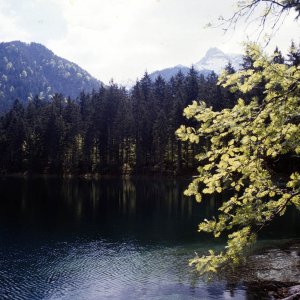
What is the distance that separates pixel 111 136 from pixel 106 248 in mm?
82392

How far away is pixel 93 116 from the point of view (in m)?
118

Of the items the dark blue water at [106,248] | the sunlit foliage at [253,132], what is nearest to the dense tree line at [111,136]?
→ the dark blue water at [106,248]

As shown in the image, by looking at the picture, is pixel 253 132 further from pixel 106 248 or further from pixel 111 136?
pixel 111 136

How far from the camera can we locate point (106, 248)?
102 ft

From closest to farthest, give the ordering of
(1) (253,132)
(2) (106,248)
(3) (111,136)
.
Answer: (1) (253,132) < (2) (106,248) < (3) (111,136)

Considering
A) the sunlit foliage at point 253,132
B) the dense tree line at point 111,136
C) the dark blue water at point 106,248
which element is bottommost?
the dark blue water at point 106,248

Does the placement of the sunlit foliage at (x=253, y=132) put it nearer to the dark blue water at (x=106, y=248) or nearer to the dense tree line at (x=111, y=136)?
the dark blue water at (x=106, y=248)

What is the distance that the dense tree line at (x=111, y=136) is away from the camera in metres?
101

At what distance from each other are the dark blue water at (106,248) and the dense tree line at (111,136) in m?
43.4

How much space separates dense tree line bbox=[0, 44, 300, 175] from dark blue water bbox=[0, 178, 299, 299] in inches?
1708

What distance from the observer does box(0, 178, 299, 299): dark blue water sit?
21156 millimetres

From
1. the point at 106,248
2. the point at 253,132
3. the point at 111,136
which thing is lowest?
the point at 106,248

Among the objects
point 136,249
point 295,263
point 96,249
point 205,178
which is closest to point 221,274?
point 295,263

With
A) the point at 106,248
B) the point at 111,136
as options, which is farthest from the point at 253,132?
the point at 111,136
